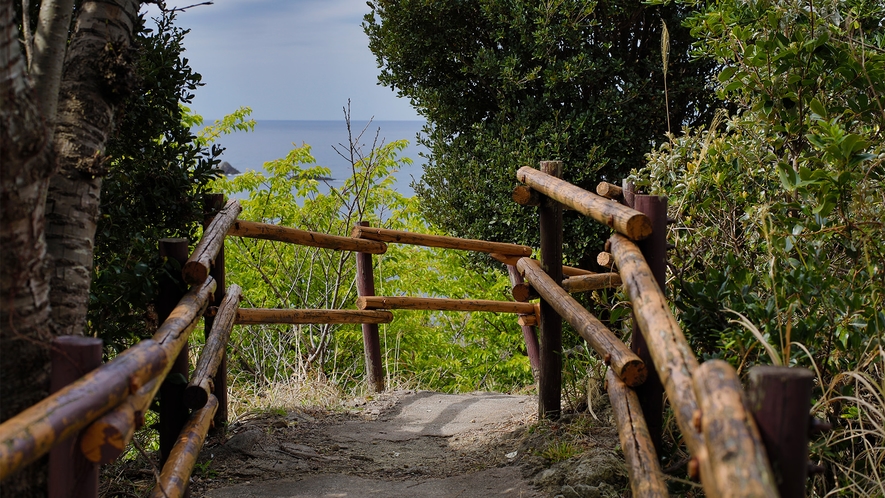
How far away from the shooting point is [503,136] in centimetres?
750

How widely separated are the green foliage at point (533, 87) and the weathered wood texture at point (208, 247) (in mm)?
3768

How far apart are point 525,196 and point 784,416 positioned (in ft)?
9.06

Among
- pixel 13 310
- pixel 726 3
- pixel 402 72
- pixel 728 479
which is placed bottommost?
pixel 728 479

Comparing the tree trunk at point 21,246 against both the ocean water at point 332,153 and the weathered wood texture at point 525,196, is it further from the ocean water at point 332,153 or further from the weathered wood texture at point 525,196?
the weathered wood texture at point 525,196

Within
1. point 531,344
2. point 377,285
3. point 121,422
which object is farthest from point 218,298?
point 377,285

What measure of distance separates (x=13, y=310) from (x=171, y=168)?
73.9 inches

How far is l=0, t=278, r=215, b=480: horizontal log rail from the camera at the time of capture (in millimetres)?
1328

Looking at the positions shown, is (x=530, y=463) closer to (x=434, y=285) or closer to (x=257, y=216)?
(x=434, y=285)

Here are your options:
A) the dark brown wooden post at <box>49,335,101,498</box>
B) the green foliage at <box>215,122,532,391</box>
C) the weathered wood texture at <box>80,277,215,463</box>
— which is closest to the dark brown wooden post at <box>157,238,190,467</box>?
the weathered wood texture at <box>80,277,215,463</box>

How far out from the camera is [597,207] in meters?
2.95

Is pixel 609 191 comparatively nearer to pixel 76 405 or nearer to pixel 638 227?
pixel 638 227

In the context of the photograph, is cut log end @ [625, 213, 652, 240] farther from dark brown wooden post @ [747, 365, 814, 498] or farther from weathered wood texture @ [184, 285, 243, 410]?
weathered wood texture @ [184, 285, 243, 410]

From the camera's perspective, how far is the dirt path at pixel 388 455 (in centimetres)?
352

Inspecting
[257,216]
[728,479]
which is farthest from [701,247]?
[257,216]
